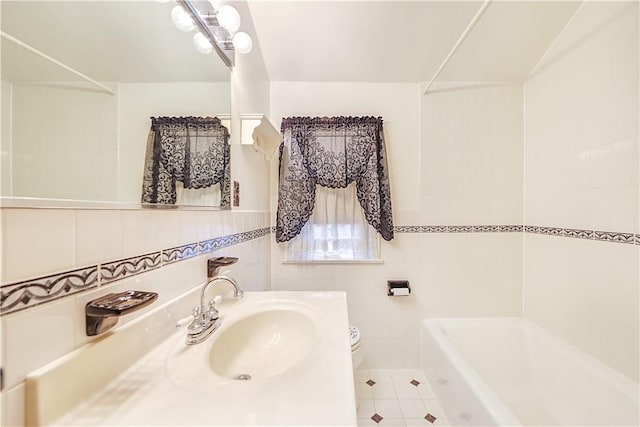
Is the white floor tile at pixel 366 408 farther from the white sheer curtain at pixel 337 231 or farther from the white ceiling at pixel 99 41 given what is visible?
the white ceiling at pixel 99 41

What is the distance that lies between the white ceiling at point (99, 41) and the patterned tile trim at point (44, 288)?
1.15 feet

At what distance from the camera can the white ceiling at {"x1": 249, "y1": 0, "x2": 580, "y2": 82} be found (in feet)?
4.76

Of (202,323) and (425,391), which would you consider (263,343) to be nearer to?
(202,323)

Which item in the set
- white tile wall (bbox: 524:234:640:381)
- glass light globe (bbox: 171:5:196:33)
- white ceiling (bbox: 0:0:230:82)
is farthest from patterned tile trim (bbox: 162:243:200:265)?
white tile wall (bbox: 524:234:640:381)

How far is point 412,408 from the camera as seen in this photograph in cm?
154

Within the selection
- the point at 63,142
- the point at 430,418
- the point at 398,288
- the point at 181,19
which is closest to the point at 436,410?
the point at 430,418

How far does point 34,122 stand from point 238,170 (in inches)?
33.9

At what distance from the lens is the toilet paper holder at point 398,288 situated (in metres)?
1.84

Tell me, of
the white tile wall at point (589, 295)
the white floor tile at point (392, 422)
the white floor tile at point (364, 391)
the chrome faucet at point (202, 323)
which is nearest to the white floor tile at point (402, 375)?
the white floor tile at point (364, 391)

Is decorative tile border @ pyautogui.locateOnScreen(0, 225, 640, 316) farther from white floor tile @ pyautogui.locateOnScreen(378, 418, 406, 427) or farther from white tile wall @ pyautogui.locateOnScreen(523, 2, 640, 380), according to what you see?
white floor tile @ pyautogui.locateOnScreen(378, 418, 406, 427)

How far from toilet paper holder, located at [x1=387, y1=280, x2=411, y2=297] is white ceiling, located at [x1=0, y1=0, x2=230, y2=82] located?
1808mm

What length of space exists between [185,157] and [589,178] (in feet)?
7.20

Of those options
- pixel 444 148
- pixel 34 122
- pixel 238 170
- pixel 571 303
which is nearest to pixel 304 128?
pixel 238 170

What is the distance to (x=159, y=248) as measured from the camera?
698mm
